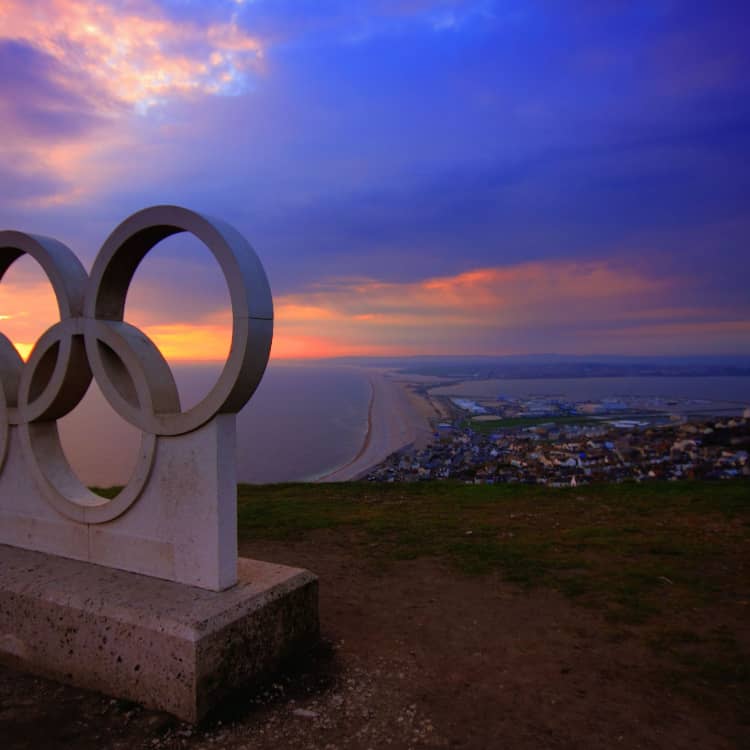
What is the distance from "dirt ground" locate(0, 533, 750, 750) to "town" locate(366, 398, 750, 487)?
7970 millimetres

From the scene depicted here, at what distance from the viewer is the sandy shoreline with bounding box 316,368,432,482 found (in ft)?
61.3

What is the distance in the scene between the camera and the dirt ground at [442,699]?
12.5ft

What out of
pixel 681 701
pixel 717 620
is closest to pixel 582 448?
pixel 717 620

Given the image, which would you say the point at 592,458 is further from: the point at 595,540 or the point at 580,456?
the point at 595,540

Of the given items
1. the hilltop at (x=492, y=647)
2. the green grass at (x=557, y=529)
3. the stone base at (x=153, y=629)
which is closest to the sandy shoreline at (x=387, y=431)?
the green grass at (x=557, y=529)

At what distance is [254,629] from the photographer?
14.6 feet

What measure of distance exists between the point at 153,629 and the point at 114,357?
7.87 ft

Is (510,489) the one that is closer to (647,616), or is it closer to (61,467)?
(647,616)

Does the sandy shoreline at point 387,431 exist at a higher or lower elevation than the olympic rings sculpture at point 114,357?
lower

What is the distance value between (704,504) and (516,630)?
6.21 meters

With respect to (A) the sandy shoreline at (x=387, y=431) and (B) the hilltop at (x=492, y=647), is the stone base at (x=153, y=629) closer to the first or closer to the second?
(B) the hilltop at (x=492, y=647)

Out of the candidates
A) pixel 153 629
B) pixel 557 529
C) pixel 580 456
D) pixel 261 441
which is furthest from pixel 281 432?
pixel 153 629

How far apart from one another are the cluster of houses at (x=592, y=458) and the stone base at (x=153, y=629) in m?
9.17

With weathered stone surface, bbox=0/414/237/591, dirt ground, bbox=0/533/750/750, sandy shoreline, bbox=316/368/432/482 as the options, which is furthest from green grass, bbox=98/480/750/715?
sandy shoreline, bbox=316/368/432/482
